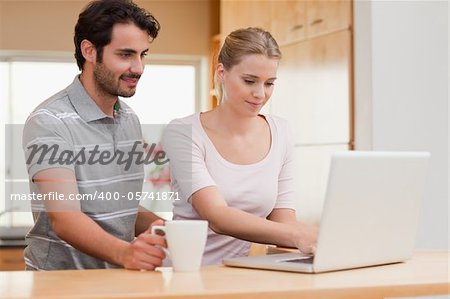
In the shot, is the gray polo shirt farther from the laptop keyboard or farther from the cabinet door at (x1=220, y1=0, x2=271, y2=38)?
the cabinet door at (x1=220, y1=0, x2=271, y2=38)

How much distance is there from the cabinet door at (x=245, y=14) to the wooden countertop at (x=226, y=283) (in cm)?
337

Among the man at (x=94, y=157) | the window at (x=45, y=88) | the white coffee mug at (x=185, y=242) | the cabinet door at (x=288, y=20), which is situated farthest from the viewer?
the window at (x=45, y=88)

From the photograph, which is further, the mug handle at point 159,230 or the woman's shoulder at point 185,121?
the woman's shoulder at point 185,121

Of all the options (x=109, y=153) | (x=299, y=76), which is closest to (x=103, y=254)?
(x=109, y=153)

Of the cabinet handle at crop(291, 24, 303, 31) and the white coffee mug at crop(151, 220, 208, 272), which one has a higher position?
the cabinet handle at crop(291, 24, 303, 31)

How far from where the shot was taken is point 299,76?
464cm

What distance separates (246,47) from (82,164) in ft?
1.87

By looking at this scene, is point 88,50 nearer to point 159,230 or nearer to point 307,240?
point 159,230

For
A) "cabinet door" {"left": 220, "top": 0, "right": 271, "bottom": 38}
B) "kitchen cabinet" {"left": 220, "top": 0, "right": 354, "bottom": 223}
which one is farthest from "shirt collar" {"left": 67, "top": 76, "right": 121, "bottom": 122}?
"cabinet door" {"left": 220, "top": 0, "right": 271, "bottom": 38}

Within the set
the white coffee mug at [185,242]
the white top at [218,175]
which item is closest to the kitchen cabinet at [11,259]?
the white top at [218,175]

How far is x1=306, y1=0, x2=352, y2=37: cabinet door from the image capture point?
4129 mm

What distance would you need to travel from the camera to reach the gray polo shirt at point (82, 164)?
215cm

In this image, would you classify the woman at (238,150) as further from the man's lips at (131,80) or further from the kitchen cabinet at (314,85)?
the kitchen cabinet at (314,85)

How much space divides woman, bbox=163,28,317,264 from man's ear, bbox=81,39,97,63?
32cm
